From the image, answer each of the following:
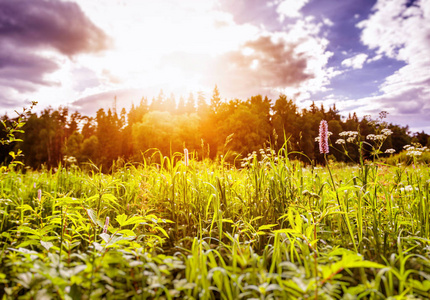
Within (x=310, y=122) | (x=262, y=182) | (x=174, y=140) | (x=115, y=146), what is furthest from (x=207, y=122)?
(x=262, y=182)

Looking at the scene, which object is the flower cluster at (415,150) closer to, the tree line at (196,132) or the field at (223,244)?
the field at (223,244)

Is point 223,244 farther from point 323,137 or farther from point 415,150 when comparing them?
point 415,150

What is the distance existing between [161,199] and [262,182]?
136 cm

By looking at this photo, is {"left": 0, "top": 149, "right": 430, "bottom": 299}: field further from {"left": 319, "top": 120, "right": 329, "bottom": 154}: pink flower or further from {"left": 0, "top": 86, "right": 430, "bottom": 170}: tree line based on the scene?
{"left": 0, "top": 86, "right": 430, "bottom": 170}: tree line

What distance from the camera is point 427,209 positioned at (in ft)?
8.40

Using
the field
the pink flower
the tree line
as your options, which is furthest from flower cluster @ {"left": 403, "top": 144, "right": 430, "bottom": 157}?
the tree line

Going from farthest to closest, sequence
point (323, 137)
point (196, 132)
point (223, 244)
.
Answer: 1. point (196, 132)
2. point (323, 137)
3. point (223, 244)

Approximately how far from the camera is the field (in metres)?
1.35

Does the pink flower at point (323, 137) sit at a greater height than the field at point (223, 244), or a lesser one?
greater

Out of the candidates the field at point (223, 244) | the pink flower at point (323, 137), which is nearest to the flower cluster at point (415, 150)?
the field at point (223, 244)

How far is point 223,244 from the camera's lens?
6.70 ft

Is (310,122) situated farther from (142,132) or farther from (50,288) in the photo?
(50,288)

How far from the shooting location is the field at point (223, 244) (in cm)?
135

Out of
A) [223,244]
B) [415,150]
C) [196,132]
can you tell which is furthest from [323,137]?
[196,132]
